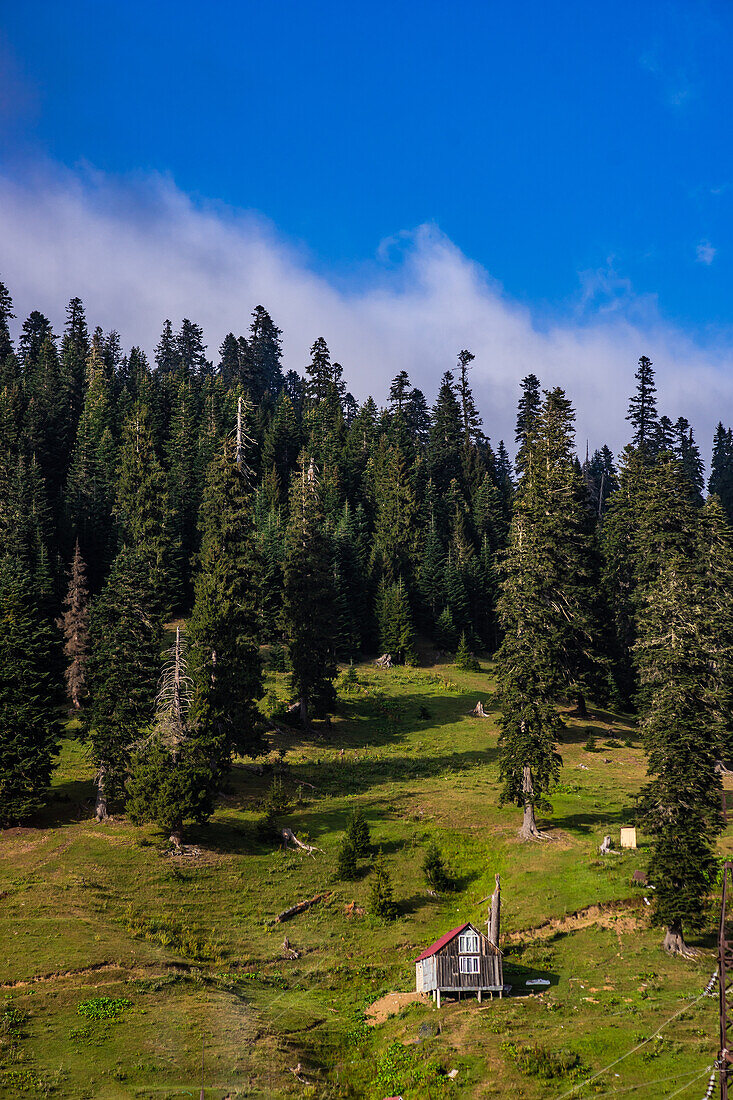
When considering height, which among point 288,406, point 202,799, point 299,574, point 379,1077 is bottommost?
point 379,1077

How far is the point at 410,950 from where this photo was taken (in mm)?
38781

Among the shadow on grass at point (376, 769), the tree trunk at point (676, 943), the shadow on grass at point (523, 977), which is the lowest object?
the shadow on grass at point (523, 977)

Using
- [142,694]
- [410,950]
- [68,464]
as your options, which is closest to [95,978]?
[410,950]

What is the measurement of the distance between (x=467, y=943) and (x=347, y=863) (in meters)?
12.1

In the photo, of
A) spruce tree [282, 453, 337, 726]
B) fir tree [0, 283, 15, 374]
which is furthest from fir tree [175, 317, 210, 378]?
spruce tree [282, 453, 337, 726]

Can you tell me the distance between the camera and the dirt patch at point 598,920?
3900cm

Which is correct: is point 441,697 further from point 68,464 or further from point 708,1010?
point 68,464

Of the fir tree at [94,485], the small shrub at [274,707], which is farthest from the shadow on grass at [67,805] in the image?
the fir tree at [94,485]

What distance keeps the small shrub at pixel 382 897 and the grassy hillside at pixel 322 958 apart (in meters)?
0.56

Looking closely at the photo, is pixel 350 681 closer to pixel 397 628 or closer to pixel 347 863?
pixel 397 628

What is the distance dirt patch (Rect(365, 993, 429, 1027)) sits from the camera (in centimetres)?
3322

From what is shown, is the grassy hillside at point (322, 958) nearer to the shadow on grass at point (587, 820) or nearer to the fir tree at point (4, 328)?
the shadow on grass at point (587, 820)

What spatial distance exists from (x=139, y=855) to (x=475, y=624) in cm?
6518

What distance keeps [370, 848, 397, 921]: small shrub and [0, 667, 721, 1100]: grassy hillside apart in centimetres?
56
